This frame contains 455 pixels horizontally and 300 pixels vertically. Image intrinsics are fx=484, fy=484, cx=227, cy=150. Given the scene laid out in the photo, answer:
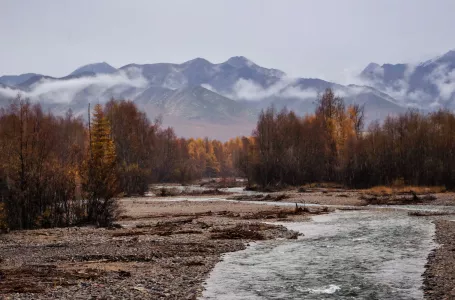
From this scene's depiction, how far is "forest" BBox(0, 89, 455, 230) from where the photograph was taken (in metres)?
34.7

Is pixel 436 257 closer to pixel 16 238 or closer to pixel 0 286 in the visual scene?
pixel 0 286

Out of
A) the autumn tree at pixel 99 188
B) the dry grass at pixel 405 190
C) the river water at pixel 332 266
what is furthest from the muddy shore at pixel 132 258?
the dry grass at pixel 405 190

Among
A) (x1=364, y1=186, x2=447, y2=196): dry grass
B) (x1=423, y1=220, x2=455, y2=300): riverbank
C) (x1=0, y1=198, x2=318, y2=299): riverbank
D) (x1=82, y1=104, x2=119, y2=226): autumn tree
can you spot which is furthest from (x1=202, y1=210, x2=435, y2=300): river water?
(x1=364, y1=186, x2=447, y2=196): dry grass

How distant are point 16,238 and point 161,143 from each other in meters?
125

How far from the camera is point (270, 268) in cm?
2097

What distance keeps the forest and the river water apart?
15.6 m

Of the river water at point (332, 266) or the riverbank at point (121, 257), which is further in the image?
the river water at point (332, 266)

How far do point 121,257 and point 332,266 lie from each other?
981 centimetres

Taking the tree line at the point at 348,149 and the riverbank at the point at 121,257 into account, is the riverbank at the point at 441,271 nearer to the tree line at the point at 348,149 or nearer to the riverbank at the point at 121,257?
the riverbank at the point at 121,257

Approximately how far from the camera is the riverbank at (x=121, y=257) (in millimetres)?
16484

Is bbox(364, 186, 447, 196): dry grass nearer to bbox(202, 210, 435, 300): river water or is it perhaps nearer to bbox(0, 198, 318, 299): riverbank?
bbox(202, 210, 435, 300): river water

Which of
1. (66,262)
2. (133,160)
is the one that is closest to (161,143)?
(133,160)

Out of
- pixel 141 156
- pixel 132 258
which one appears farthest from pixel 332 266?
pixel 141 156

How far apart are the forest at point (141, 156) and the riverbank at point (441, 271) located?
2288cm
